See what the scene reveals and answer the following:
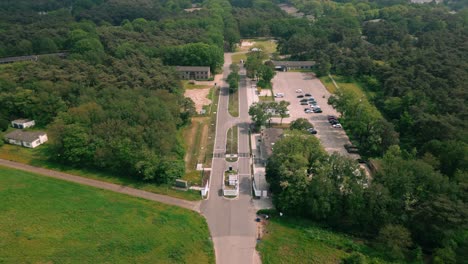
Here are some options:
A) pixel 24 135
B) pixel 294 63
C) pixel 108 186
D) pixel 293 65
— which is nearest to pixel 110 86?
pixel 24 135

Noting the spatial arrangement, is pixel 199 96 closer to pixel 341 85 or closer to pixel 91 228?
pixel 341 85

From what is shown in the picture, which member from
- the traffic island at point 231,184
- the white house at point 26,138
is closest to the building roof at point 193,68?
the white house at point 26,138

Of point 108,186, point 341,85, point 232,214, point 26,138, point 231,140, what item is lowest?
point 232,214

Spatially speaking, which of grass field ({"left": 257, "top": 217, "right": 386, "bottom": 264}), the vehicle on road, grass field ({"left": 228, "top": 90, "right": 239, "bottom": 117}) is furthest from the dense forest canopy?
the vehicle on road

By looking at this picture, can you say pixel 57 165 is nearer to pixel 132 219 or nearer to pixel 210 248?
pixel 132 219

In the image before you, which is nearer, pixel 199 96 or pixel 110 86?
pixel 110 86

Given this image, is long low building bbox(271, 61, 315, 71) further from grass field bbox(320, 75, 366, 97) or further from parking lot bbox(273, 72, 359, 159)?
grass field bbox(320, 75, 366, 97)
